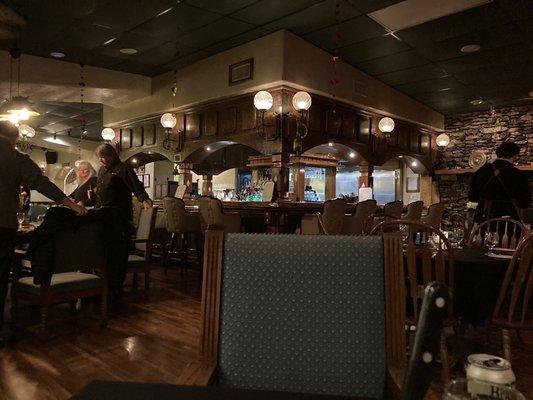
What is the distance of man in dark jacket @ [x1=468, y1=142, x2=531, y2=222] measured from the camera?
12.8 feet

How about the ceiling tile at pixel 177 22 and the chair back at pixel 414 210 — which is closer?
the ceiling tile at pixel 177 22

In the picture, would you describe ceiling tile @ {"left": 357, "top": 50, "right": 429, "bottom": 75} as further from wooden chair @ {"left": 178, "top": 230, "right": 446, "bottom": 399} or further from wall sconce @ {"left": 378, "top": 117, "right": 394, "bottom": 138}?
wooden chair @ {"left": 178, "top": 230, "right": 446, "bottom": 399}

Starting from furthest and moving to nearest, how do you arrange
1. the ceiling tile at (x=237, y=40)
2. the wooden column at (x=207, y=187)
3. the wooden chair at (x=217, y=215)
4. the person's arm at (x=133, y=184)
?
the wooden column at (x=207, y=187) < the ceiling tile at (x=237, y=40) < the wooden chair at (x=217, y=215) < the person's arm at (x=133, y=184)

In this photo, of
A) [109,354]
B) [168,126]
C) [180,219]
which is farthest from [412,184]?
[109,354]

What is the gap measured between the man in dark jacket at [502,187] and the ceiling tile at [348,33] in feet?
8.93

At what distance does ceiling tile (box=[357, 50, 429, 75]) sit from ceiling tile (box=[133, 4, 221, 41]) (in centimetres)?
291

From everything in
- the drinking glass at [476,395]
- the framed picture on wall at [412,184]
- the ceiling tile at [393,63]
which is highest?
the ceiling tile at [393,63]

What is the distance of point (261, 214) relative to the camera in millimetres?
5719

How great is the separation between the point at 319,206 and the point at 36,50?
17.5 ft

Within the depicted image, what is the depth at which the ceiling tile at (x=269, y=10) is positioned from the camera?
5359mm

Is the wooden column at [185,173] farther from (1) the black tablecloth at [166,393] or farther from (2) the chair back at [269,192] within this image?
(1) the black tablecloth at [166,393]

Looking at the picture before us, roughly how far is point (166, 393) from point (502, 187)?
3.97 meters

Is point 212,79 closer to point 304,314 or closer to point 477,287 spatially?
point 477,287

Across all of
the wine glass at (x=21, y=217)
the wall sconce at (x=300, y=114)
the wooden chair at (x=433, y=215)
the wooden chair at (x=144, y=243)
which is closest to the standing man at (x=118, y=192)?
the wooden chair at (x=144, y=243)
